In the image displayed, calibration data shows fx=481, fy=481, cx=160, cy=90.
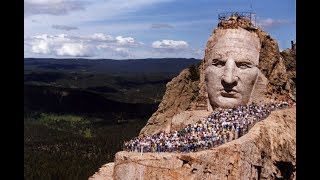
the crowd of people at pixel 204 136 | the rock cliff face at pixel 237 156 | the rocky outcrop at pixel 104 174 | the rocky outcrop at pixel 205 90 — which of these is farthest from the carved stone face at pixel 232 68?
the rocky outcrop at pixel 104 174

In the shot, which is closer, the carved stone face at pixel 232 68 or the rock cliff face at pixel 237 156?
the rock cliff face at pixel 237 156

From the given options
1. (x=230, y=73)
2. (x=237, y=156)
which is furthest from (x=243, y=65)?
(x=237, y=156)

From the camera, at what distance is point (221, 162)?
81.8ft

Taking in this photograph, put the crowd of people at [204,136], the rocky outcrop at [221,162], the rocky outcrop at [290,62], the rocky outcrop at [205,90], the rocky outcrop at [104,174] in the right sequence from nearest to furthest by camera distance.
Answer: the rocky outcrop at [221,162] → the crowd of people at [204,136] → the rocky outcrop at [104,174] → the rocky outcrop at [205,90] → the rocky outcrop at [290,62]

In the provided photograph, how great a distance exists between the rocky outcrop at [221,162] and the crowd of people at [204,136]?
60cm

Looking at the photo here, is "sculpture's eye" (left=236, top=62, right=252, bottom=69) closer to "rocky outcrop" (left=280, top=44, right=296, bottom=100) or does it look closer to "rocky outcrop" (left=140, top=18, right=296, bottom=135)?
"rocky outcrop" (left=140, top=18, right=296, bottom=135)

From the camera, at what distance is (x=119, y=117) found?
178m

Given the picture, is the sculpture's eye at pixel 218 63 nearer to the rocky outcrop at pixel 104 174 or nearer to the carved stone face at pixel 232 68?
the carved stone face at pixel 232 68

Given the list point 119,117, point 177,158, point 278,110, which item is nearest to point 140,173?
point 177,158

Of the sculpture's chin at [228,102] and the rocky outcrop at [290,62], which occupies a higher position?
the rocky outcrop at [290,62]

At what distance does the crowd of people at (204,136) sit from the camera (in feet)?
83.8
